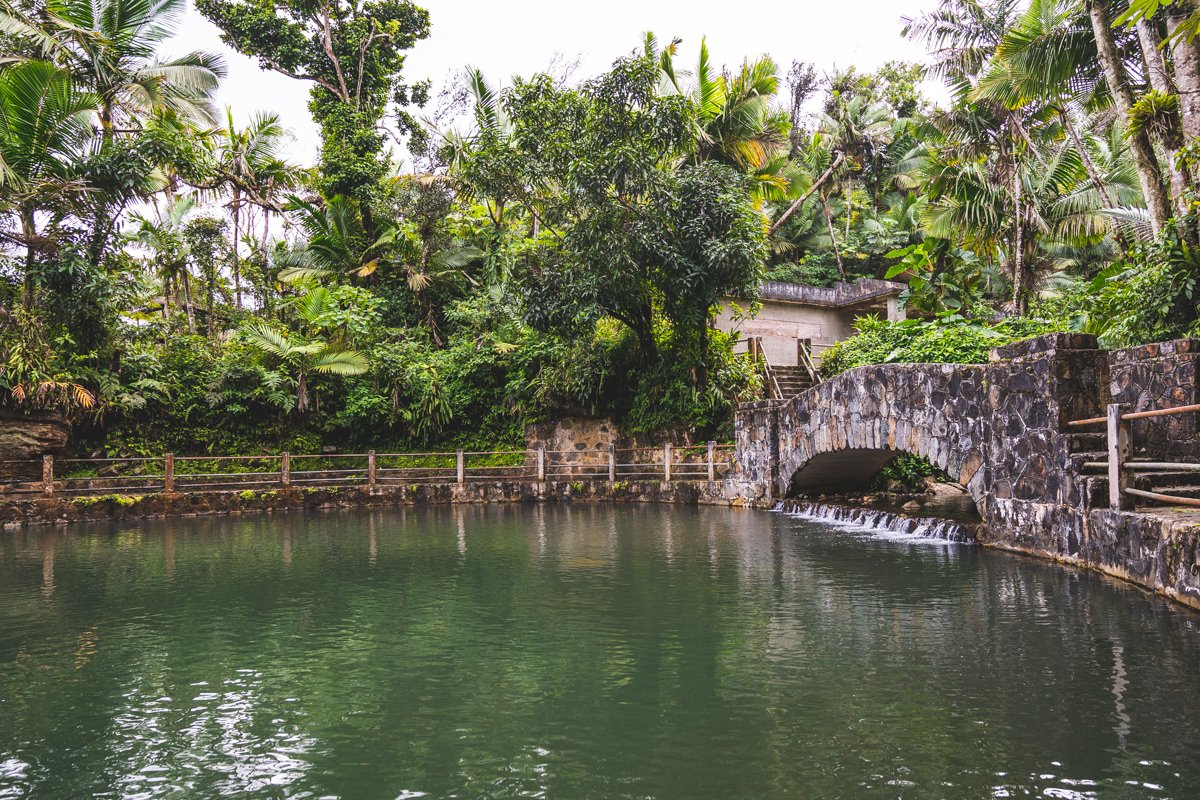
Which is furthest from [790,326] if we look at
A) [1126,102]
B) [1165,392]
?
[1165,392]

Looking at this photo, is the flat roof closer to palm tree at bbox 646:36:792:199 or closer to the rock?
palm tree at bbox 646:36:792:199

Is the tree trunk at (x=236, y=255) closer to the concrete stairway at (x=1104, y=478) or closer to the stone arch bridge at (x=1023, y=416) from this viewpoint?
the stone arch bridge at (x=1023, y=416)

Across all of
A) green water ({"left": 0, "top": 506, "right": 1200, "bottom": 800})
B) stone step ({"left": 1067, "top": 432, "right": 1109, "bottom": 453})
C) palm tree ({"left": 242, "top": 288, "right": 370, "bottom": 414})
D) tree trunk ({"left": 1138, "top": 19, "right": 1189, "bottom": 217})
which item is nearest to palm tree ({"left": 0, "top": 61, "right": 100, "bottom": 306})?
palm tree ({"left": 242, "top": 288, "right": 370, "bottom": 414})

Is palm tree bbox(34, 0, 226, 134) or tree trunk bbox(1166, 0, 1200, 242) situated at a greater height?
palm tree bbox(34, 0, 226, 134)

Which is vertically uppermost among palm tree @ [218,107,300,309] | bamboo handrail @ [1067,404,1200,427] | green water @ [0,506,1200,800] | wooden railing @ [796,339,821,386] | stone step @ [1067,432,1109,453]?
palm tree @ [218,107,300,309]

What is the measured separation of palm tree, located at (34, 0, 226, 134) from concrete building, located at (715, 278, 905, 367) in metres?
14.3

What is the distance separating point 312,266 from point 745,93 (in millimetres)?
12804

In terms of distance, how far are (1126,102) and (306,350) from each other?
17.0 metres

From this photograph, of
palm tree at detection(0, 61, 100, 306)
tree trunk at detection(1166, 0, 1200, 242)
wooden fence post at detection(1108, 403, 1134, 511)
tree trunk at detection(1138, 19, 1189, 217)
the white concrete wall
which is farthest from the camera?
the white concrete wall

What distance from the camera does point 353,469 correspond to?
2042 centimetres

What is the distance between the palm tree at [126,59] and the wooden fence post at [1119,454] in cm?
2016

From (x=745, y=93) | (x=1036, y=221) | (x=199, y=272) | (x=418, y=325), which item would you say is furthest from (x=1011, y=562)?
(x=199, y=272)

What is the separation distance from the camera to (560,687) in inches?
197

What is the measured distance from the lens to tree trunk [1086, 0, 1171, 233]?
12.9 metres
